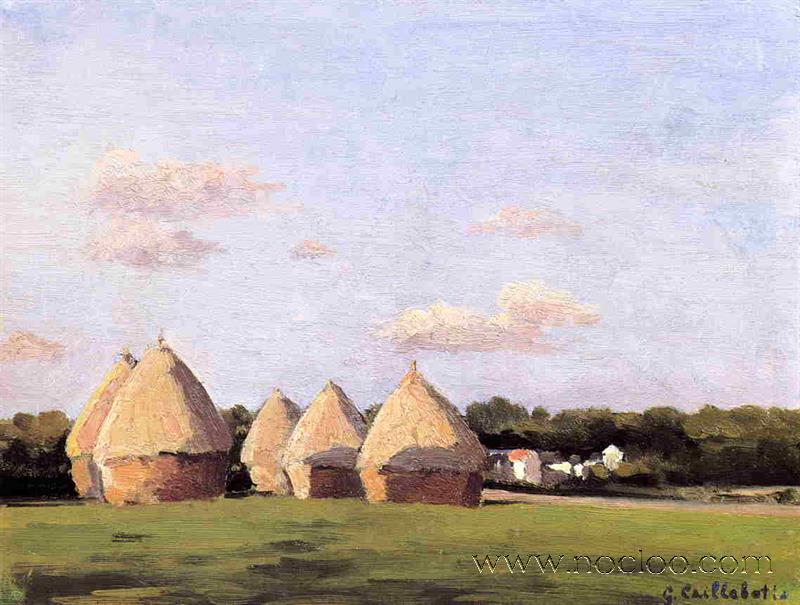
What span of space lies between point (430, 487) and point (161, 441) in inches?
374

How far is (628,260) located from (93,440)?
1136 inches

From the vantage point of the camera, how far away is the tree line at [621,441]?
22031mm

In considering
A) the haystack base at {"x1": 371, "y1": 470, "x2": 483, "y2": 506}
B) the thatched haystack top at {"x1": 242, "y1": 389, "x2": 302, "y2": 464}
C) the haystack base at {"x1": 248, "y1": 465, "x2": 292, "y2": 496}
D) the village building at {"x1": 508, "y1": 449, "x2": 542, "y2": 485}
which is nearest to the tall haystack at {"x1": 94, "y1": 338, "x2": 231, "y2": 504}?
the haystack base at {"x1": 371, "y1": 470, "x2": 483, "y2": 506}

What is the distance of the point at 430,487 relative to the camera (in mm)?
36281

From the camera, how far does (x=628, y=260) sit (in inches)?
813

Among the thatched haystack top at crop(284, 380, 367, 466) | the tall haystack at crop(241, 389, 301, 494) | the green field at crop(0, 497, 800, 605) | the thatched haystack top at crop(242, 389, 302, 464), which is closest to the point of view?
the green field at crop(0, 497, 800, 605)

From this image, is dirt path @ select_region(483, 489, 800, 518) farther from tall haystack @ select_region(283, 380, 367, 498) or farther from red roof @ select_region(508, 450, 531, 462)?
red roof @ select_region(508, 450, 531, 462)

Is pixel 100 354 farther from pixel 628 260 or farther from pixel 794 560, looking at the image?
pixel 794 560

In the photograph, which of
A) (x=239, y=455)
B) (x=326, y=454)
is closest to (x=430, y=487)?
(x=326, y=454)

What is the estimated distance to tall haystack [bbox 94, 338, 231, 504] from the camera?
36.2m

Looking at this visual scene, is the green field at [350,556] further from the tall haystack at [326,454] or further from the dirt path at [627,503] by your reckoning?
the tall haystack at [326,454]

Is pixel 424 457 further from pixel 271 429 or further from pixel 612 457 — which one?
pixel 612 457

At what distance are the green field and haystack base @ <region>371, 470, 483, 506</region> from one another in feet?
22.5
